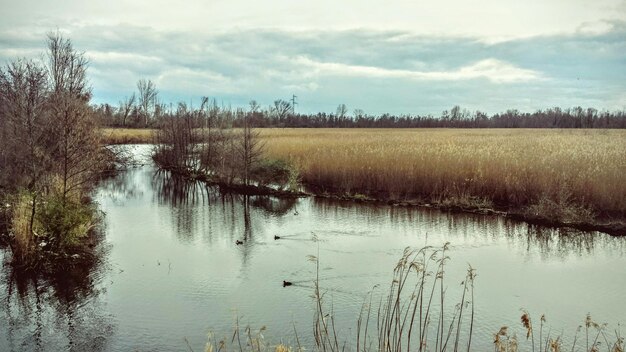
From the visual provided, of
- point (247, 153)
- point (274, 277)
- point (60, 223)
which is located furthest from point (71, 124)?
point (247, 153)

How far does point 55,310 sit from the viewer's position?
880 centimetres

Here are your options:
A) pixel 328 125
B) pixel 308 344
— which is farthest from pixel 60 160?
pixel 328 125

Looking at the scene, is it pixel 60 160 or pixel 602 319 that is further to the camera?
pixel 60 160

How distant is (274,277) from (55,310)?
13.1 feet

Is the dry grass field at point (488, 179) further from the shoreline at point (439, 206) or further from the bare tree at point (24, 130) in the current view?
the bare tree at point (24, 130)

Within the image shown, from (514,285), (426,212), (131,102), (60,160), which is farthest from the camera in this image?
(131,102)

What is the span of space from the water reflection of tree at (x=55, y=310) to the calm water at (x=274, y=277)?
0.10ft

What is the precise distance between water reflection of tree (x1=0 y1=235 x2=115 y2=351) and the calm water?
0.03 m

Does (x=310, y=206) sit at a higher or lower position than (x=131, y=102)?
lower

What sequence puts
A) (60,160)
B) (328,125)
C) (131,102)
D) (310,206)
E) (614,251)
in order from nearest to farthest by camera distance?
(614,251) → (60,160) → (310,206) → (131,102) → (328,125)

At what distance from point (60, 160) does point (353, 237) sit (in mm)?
8628

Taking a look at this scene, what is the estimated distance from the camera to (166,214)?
17984mm

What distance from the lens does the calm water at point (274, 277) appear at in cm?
809

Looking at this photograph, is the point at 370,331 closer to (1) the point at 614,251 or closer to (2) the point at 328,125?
(1) the point at 614,251
